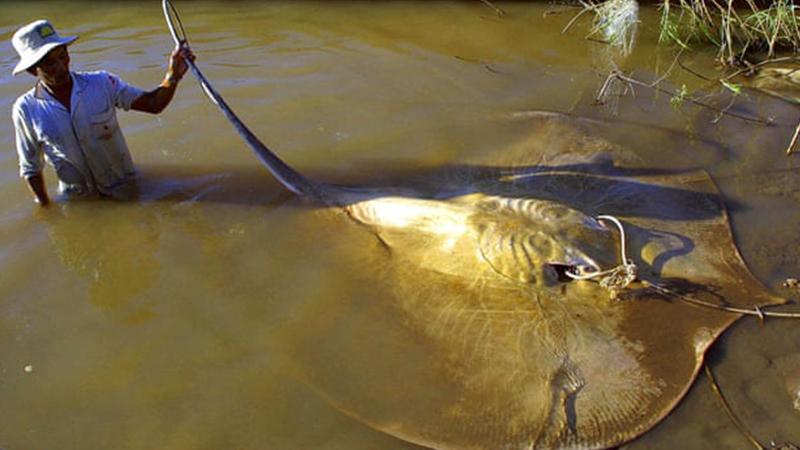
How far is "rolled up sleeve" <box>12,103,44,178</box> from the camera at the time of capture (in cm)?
398

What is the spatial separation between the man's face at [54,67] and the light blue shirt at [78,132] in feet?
0.36

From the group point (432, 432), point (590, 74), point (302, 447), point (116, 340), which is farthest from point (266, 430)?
point (590, 74)

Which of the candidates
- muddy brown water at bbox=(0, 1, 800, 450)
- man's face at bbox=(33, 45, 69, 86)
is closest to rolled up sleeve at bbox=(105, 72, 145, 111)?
man's face at bbox=(33, 45, 69, 86)

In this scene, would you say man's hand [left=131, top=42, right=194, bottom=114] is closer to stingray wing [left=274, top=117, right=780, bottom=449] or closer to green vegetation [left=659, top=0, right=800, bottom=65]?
stingray wing [left=274, top=117, right=780, bottom=449]

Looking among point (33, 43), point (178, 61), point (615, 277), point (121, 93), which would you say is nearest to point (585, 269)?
point (615, 277)

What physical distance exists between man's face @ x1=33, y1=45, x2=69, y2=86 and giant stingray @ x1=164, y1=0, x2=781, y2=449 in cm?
109

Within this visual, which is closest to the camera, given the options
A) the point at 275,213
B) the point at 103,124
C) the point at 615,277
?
the point at 615,277

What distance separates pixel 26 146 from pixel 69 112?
13.9 inches

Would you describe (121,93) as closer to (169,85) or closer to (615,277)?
(169,85)

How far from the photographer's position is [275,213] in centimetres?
439

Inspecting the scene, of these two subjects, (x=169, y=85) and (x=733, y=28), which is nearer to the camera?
(x=169, y=85)

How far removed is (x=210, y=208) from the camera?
4512mm

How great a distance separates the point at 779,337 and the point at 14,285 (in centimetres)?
433

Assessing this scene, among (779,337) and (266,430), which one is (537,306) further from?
(266,430)
